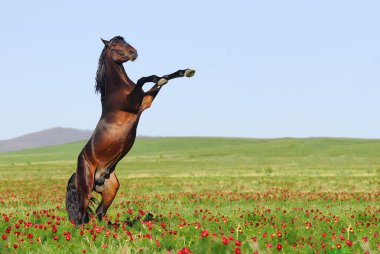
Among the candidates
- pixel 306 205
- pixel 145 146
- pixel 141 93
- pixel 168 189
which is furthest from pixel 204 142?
pixel 141 93

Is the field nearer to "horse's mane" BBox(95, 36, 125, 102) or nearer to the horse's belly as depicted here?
the horse's belly

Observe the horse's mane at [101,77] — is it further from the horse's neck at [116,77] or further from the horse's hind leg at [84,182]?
the horse's hind leg at [84,182]

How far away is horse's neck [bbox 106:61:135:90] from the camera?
1054 cm

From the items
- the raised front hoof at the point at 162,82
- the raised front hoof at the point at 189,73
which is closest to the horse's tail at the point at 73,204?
the raised front hoof at the point at 162,82

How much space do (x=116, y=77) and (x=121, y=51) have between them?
50cm

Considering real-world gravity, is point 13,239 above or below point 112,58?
below

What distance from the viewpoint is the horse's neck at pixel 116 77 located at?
10.5m

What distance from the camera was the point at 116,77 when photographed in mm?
10594

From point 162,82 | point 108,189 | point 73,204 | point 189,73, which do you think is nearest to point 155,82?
point 162,82

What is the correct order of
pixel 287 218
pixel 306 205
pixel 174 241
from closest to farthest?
pixel 174 241 < pixel 287 218 < pixel 306 205

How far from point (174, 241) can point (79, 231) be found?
75.2 inches

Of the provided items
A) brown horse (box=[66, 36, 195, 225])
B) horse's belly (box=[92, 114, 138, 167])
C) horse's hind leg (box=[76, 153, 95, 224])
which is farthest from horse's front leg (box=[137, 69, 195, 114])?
horse's hind leg (box=[76, 153, 95, 224])

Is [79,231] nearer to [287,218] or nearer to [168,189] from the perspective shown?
[287,218]

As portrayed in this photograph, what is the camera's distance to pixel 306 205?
672 inches
